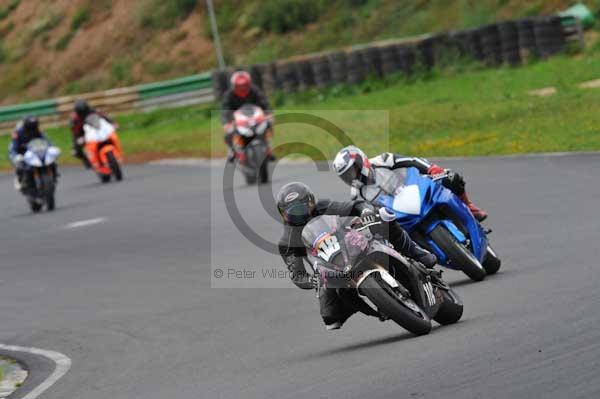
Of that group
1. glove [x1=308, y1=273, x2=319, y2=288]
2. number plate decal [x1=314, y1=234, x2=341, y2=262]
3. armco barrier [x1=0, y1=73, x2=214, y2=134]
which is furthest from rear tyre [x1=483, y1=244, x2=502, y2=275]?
armco barrier [x1=0, y1=73, x2=214, y2=134]

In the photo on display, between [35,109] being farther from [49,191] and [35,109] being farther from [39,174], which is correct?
[49,191]

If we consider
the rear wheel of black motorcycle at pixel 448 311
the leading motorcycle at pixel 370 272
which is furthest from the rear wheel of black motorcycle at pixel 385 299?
the rear wheel of black motorcycle at pixel 448 311

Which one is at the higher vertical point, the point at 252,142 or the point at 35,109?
the point at 35,109

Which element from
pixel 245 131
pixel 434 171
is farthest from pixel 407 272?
pixel 245 131

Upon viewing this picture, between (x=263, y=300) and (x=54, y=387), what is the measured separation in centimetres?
334

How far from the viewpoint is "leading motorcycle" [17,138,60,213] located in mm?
23203

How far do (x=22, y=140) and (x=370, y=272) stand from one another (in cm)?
1592

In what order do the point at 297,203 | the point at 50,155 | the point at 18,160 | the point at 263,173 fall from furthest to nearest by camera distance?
the point at 18,160, the point at 50,155, the point at 263,173, the point at 297,203

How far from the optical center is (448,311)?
954cm

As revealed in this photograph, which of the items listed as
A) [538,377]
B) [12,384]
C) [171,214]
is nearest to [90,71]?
[171,214]

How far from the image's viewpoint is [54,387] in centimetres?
941

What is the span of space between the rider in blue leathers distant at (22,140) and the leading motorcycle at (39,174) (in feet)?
0.25

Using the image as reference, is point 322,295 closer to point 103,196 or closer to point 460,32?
point 103,196

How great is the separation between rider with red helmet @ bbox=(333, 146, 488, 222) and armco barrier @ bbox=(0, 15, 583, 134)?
66.4ft
